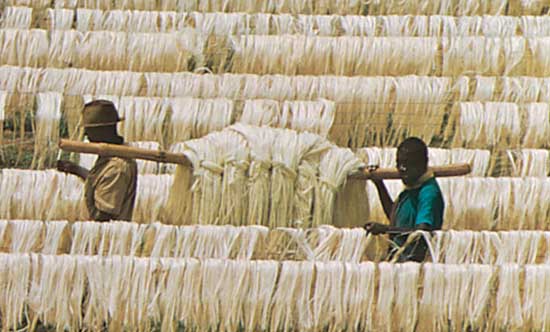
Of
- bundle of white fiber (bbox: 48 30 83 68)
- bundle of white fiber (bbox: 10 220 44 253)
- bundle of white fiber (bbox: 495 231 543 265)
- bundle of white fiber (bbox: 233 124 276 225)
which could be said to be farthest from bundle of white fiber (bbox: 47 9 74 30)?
bundle of white fiber (bbox: 495 231 543 265)

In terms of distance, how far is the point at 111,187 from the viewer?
890 cm

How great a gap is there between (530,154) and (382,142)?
1.02 meters

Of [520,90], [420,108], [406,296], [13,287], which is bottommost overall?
[13,287]

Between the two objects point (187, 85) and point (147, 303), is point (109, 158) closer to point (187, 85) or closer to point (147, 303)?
point (147, 303)

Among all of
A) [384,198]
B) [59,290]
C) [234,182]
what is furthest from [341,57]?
[59,290]

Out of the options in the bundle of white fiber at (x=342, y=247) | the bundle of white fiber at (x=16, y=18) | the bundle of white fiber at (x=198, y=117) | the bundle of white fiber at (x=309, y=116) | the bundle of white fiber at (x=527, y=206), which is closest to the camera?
→ the bundle of white fiber at (x=342, y=247)

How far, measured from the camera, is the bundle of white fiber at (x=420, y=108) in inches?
436

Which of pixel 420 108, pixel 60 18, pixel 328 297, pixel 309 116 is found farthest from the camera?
pixel 60 18

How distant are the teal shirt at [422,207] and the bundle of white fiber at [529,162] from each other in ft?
6.02

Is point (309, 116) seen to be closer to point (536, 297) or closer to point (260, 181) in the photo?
point (260, 181)

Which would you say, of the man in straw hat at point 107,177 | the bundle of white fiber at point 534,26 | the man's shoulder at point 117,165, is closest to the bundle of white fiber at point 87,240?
the man in straw hat at point 107,177

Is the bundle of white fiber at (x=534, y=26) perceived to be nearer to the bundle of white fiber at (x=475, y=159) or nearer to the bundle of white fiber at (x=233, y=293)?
the bundle of white fiber at (x=475, y=159)

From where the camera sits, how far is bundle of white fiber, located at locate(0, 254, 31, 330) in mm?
8164

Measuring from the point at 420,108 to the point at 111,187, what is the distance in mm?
2956
